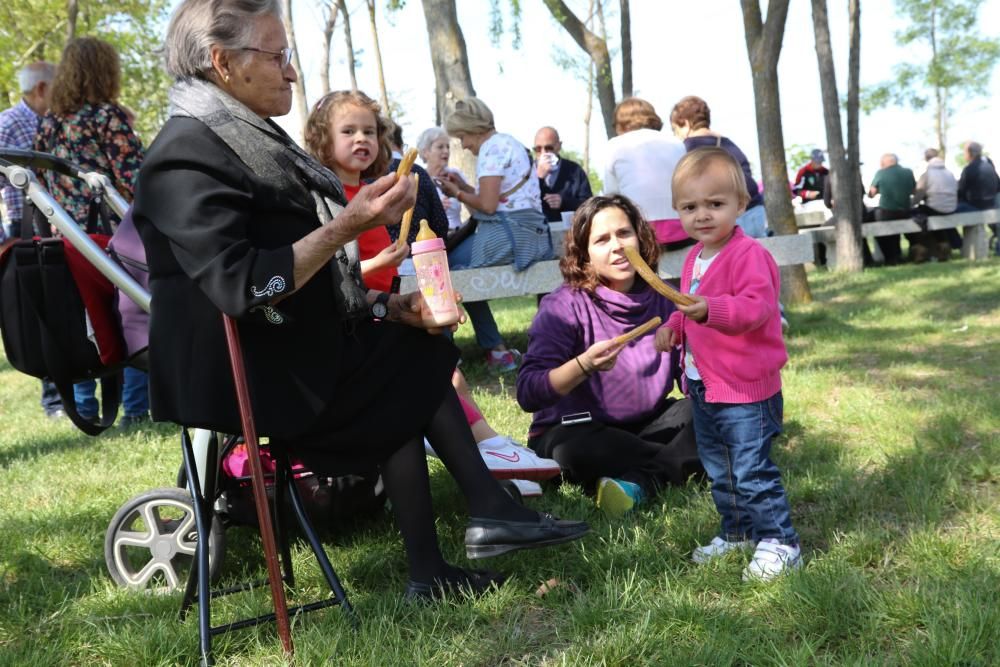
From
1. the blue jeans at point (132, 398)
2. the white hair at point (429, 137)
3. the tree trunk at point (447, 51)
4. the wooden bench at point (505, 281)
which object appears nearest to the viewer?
the blue jeans at point (132, 398)

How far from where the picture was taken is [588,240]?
393 cm

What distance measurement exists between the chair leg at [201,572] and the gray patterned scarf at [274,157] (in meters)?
0.61

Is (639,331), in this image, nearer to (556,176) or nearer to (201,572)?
(201,572)

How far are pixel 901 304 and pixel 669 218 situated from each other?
3572 mm

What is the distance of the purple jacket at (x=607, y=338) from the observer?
3912 mm

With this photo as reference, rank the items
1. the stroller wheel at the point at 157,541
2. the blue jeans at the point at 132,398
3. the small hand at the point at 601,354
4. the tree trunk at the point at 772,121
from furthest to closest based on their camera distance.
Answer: the tree trunk at the point at 772,121, the blue jeans at the point at 132,398, the small hand at the point at 601,354, the stroller wheel at the point at 157,541

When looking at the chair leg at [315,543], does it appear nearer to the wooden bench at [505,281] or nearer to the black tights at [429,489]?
the black tights at [429,489]

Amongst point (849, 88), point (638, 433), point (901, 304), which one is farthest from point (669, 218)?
point (849, 88)

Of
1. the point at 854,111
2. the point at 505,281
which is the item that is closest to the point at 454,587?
the point at 505,281

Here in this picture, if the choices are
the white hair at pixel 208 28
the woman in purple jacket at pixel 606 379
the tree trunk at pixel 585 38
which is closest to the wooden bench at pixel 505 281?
the woman in purple jacket at pixel 606 379

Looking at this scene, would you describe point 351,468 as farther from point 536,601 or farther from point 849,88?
point 849,88

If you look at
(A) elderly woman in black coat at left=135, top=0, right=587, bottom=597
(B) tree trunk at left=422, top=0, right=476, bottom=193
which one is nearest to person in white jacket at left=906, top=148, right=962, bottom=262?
(B) tree trunk at left=422, top=0, right=476, bottom=193

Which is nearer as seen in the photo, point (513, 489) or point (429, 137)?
point (513, 489)

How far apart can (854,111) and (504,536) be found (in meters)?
12.3
